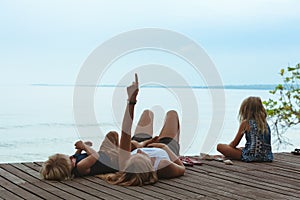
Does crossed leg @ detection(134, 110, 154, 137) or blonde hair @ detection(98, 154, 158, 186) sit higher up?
crossed leg @ detection(134, 110, 154, 137)

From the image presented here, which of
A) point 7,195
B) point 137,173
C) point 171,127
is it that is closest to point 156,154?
point 137,173

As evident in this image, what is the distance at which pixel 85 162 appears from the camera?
3.70m

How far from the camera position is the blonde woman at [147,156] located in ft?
11.0

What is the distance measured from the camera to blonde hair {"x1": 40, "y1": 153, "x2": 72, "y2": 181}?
3537 millimetres

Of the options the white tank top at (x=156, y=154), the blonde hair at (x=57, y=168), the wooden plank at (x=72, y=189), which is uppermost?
the white tank top at (x=156, y=154)

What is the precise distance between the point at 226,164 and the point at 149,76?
1.10 meters

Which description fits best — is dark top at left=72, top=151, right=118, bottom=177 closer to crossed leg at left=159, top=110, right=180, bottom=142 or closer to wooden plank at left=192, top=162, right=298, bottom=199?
crossed leg at left=159, top=110, right=180, bottom=142

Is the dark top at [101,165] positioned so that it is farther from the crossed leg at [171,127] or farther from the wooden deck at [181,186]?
the crossed leg at [171,127]

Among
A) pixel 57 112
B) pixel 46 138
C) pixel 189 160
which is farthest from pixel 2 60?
pixel 189 160

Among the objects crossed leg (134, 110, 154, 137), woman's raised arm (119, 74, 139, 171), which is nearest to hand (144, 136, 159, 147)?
crossed leg (134, 110, 154, 137)

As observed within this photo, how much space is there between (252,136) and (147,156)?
54.8 inches

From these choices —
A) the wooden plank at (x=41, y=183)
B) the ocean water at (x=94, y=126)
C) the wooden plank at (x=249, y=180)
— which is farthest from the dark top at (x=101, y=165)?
the wooden plank at (x=249, y=180)

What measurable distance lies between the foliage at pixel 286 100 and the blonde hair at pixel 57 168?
3.48 metres

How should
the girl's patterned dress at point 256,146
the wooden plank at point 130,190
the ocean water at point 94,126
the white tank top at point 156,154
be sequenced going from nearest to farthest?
the wooden plank at point 130,190, the white tank top at point 156,154, the girl's patterned dress at point 256,146, the ocean water at point 94,126
